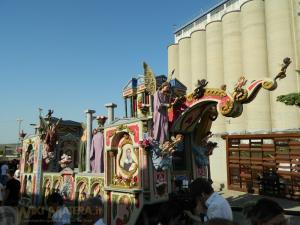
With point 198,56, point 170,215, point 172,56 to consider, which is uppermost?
point 172,56

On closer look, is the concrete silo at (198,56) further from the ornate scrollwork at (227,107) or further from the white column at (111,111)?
the ornate scrollwork at (227,107)

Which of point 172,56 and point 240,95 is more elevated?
point 172,56

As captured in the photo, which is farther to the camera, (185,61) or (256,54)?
(185,61)

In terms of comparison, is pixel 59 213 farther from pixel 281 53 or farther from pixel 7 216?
pixel 281 53

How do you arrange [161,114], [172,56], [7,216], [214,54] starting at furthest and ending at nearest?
[172,56], [214,54], [161,114], [7,216]

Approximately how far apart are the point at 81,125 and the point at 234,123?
906 inches

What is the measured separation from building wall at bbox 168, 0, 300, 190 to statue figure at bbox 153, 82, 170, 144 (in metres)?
22.3

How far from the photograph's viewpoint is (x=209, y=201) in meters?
3.93

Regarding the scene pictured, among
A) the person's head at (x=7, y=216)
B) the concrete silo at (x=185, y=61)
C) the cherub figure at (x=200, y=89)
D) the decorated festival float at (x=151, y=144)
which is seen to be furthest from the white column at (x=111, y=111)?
the concrete silo at (x=185, y=61)

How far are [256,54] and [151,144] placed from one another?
2762 centimetres

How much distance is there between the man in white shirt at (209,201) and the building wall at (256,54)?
2547cm

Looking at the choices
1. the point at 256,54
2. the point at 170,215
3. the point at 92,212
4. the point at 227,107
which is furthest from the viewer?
the point at 256,54

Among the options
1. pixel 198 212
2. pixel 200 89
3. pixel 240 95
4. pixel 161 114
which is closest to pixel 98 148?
pixel 161 114

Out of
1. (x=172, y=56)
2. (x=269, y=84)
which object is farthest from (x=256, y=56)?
(x=269, y=84)
